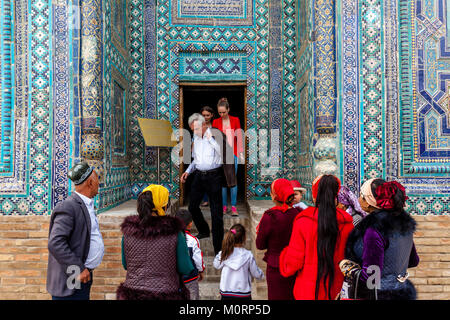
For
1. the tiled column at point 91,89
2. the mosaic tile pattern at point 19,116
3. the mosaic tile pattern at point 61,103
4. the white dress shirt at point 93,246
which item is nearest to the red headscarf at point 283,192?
the white dress shirt at point 93,246

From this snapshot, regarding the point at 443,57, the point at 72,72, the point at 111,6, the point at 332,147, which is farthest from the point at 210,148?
the point at 443,57

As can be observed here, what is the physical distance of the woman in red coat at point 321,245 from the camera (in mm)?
2213

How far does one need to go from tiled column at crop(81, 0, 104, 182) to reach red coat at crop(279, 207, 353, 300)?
3319 millimetres

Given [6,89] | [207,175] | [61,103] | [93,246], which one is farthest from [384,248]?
[6,89]

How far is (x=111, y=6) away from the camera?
212 inches

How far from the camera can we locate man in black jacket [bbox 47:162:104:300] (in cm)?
234

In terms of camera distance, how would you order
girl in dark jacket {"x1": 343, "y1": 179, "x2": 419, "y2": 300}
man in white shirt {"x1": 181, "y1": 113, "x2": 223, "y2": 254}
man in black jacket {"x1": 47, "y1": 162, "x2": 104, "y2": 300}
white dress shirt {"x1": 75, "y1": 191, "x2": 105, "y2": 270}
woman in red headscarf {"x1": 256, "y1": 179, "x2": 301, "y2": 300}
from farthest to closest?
man in white shirt {"x1": 181, "y1": 113, "x2": 223, "y2": 254} → woman in red headscarf {"x1": 256, "y1": 179, "x2": 301, "y2": 300} → white dress shirt {"x1": 75, "y1": 191, "x2": 105, "y2": 270} → man in black jacket {"x1": 47, "y1": 162, "x2": 104, "y2": 300} → girl in dark jacket {"x1": 343, "y1": 179, "x2": 419, "y2": 300}

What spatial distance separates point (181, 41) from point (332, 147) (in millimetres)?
3617

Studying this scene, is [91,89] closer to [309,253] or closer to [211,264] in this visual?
[211,264]

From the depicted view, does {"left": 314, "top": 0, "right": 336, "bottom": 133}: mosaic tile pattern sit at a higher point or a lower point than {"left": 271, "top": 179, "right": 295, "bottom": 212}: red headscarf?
higher

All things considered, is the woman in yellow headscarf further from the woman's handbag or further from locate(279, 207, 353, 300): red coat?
the woman's handbag

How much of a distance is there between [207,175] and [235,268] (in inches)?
68.0

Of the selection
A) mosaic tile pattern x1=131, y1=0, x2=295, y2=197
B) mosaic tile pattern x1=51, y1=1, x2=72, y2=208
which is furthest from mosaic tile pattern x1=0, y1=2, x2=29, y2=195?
mosaic tile pattern x1=131, y1=0, x2=295, y2=197

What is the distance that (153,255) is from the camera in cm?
217
